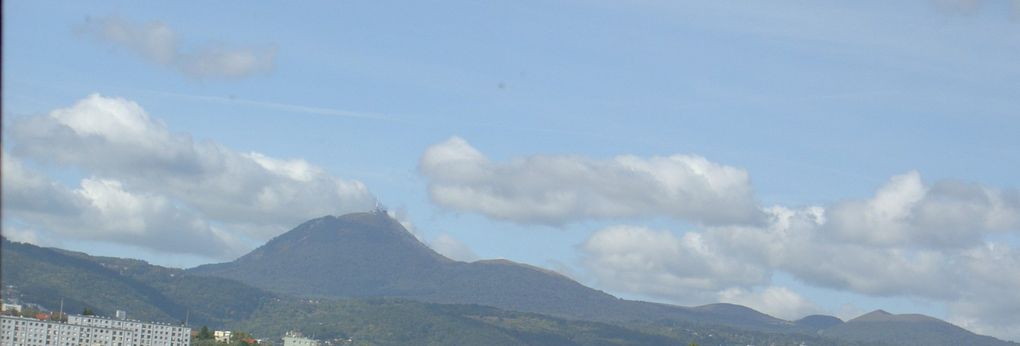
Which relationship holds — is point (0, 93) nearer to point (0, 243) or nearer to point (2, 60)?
point (2, 60)

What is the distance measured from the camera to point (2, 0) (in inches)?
537

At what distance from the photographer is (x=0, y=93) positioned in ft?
43.5

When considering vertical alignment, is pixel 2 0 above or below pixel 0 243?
above

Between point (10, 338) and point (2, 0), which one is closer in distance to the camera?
point (2, 0)

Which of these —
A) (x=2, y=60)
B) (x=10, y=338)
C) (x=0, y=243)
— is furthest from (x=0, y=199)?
(x=10, y=338)

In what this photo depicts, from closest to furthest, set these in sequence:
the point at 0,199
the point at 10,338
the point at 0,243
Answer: the point at 0,199, the point at 0,243, the point at 10,338

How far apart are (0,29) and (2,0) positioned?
17.0 inches

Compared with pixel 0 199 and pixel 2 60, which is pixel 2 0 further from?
pixel 0 199

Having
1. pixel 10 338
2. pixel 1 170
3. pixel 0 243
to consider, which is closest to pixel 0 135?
pixel 1 170

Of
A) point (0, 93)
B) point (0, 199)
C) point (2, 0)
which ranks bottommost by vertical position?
point (0, 199)

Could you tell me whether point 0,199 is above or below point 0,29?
below

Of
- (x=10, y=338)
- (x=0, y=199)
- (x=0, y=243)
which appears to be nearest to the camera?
(x=0, y=199)

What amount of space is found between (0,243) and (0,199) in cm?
332

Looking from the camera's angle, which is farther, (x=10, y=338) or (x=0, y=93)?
(x=10, y=338)
